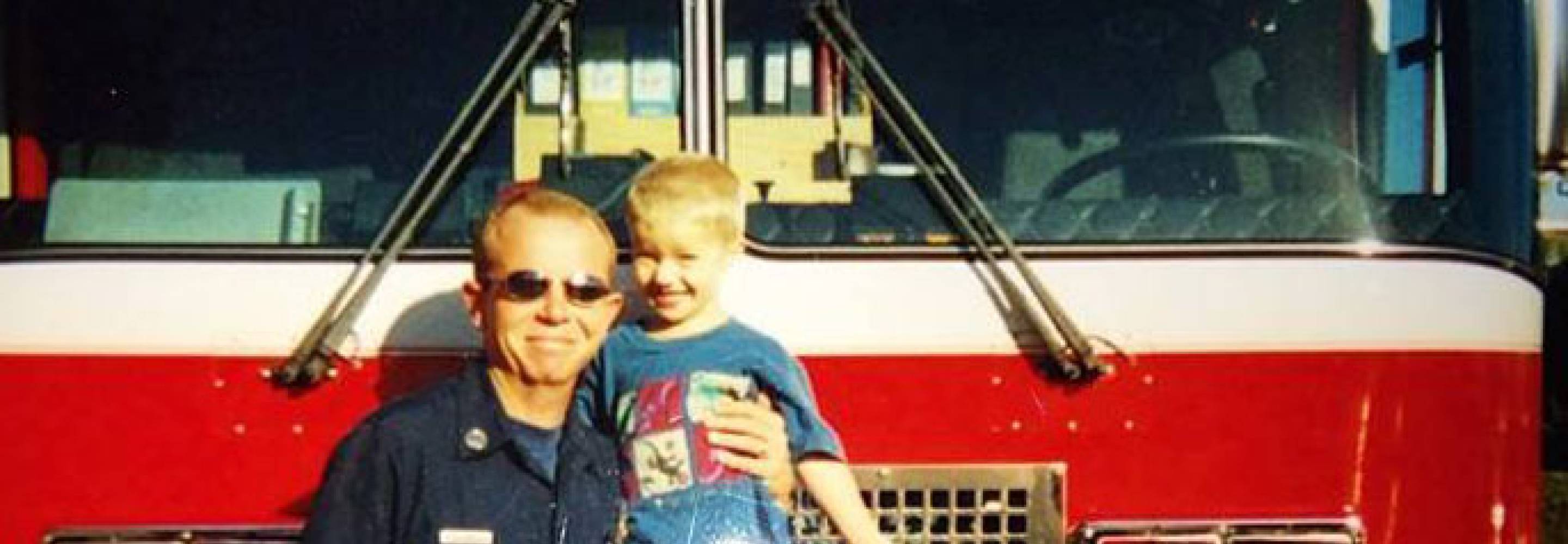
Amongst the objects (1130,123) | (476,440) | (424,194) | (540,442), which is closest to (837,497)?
(540,442)

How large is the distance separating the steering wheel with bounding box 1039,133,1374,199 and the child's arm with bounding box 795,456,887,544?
0.83 metres

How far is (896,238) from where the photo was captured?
13.6 feet

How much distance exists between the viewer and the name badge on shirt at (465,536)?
11.3 ft

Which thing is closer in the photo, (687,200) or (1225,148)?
(687,200)

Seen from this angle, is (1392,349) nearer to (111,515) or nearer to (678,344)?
(678,344)

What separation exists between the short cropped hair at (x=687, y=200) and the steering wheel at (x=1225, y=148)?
92cm

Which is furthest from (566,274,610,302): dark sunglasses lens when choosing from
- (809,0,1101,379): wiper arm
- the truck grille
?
(809,0,1101,379): wiper arm

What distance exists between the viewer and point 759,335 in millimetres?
3764

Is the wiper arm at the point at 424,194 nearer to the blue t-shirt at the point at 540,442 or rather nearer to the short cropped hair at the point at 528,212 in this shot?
the short cropped hair at the point at 528,212

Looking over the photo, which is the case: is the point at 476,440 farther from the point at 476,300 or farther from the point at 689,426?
the point at 689,426

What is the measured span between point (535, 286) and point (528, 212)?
103 millimetres

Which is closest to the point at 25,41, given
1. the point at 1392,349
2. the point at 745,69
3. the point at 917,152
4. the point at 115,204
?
the point at 115,204

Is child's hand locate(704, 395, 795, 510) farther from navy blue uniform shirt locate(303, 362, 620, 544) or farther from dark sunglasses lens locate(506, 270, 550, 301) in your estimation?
dark sunglasses lens locate(506, 270, 550, 301)

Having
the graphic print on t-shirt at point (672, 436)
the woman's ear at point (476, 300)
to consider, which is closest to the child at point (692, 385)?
the graphic print on t-shirt at point (672, 436)
